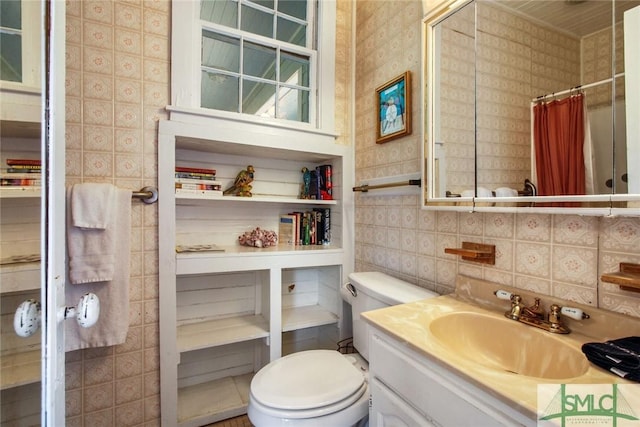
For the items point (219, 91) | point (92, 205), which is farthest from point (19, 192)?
point (219, 91)

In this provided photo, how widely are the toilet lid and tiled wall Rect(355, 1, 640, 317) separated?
0.55m

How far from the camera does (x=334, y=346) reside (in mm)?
2021

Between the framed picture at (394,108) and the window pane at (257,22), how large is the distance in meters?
0.83

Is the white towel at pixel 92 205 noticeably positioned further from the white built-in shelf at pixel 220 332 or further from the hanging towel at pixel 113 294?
the white built-in shelf at pixel 220 332

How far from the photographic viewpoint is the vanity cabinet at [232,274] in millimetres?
1475

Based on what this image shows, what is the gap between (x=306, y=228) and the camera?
2.04m

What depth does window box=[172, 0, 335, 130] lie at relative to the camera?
1.58 metres

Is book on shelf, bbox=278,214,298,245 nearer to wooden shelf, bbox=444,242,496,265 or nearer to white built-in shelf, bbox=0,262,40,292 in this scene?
wooden shelf, bbox=444,242,496,265

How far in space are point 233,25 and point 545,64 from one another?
163 centimetres

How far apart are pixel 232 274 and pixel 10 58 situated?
1.48 m

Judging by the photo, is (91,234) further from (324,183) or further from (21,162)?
(324,183)

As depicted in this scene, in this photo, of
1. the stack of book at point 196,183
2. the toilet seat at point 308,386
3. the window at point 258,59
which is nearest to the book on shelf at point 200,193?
the stack of book at point 196,183

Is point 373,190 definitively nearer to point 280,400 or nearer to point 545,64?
point 545,64

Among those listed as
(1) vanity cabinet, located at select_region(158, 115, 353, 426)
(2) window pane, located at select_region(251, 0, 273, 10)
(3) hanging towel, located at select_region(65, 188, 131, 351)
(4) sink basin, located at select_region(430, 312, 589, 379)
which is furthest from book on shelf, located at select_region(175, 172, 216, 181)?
(4) sink basin, located at select_region(430, 312, 589, 379)
